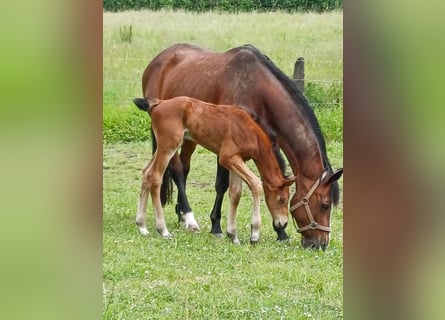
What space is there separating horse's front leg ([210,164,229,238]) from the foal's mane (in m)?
0.42

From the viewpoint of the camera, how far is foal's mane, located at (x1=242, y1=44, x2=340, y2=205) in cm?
334

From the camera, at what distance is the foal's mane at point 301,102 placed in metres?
3.34

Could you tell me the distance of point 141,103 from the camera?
334 centimetres

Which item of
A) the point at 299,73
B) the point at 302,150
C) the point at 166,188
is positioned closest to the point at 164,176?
the point at 166,188

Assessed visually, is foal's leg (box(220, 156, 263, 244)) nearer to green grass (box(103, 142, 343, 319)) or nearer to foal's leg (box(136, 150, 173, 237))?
green grass (box(103, 142, 343, 319))

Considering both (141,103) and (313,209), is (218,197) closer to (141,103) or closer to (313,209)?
(313,209)

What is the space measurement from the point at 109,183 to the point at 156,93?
44 cm

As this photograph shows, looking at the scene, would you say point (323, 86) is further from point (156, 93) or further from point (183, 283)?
point (183, 283)

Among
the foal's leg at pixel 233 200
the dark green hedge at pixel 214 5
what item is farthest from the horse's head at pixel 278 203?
the dark green hedge at pixel 214 5

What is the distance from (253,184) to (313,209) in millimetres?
283

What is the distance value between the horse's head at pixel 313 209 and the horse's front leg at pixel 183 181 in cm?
44
